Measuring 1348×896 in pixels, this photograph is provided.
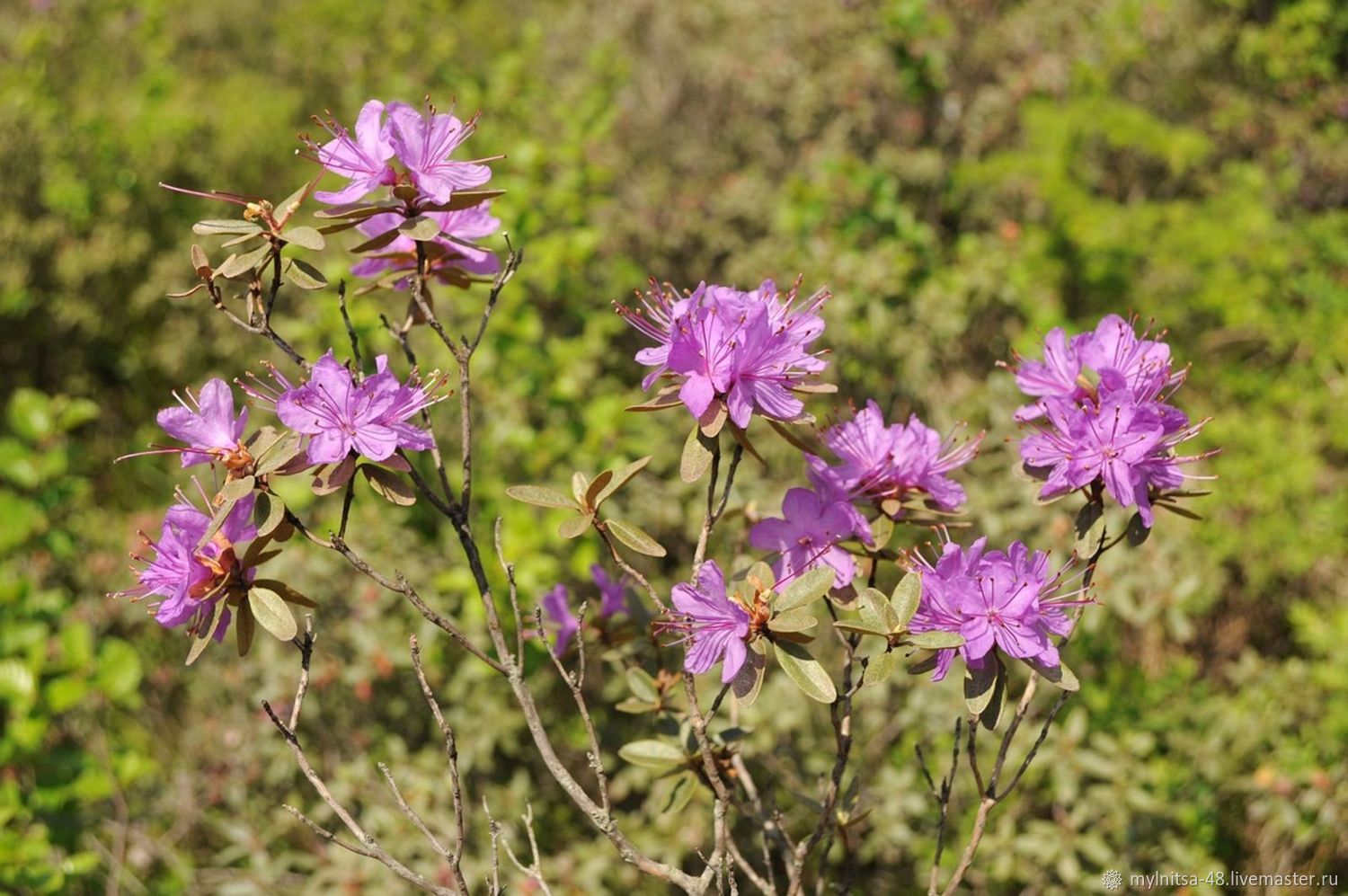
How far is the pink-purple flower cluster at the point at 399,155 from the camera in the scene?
123cm

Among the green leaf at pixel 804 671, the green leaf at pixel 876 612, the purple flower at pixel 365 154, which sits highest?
the purple flower at pixel 365 154

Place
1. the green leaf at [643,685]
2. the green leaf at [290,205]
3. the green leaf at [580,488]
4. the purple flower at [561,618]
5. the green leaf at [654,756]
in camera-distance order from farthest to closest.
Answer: the purple flower at [561,618], the green leaf at [643,685], the green leaf at [654,756], the green leaf at [580,488], the green leaf at [290,205]

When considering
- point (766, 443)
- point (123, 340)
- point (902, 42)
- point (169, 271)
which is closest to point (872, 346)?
point (766, 443)

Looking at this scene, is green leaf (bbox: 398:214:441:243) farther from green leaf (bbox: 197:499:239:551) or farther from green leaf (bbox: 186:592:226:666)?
green leaf (bbox: 186:592:226:666)

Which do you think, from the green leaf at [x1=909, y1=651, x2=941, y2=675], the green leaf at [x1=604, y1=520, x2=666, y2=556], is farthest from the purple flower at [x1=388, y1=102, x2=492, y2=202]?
the green leaf at [x1=909, y1=651, x2=941, y2=675]

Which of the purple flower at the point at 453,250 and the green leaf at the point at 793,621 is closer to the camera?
the green leaf at the point at 793,621

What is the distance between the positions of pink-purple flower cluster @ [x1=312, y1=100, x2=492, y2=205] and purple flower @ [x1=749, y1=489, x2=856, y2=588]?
0.53 meters

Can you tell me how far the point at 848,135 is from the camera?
5.46m

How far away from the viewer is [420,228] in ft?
4.00

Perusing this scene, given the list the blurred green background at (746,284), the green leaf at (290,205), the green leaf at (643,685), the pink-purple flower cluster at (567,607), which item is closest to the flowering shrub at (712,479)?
the green leaf at (290,205)

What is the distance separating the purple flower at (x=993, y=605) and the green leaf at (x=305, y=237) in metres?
0.75

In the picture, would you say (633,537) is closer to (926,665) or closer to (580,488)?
(580,488)

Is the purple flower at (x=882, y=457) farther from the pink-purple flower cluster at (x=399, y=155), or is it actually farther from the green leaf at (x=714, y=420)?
the pink-purple flower cluster at (x=399, y=155)

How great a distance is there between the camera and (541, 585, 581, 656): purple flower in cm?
170
